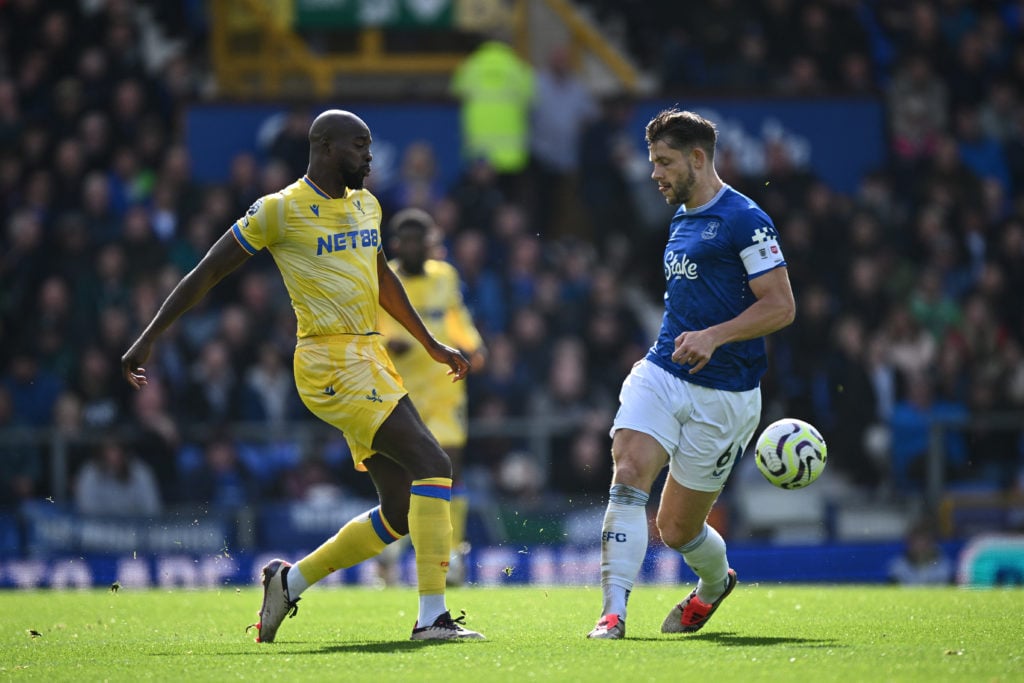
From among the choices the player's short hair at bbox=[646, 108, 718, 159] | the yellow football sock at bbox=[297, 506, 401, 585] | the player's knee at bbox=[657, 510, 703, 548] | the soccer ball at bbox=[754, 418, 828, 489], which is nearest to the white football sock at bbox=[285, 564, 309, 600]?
the yellow football sock at bbox=[297, 506, 401, 585]

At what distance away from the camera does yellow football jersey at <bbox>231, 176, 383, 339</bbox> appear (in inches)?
318

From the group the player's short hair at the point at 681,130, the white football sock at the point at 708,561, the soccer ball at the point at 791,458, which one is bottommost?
the white football sock at the point at 708,561

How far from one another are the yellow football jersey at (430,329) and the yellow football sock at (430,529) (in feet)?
16.4

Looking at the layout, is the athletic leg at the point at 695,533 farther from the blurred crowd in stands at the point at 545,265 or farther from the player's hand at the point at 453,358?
the blurred crowd in stands at the point at 545,265

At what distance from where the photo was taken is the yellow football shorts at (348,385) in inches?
319

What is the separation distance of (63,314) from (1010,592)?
32.6 ft

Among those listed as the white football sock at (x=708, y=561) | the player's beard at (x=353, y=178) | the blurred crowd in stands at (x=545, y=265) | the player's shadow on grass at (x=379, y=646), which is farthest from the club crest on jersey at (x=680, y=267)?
the blurred crowd in stands at (x=545, y=265)

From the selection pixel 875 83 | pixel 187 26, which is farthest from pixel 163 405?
pixel 875 83

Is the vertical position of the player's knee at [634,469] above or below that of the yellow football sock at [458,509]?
above

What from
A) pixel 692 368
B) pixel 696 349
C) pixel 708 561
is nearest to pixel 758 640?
pixel 708 561

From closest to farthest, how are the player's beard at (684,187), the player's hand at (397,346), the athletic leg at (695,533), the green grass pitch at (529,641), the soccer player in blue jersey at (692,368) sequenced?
the green grass pitch at (529,641), the soccer player in blue jersey at (692,368), the player's beard at (684,187), the athletic leg at (695,533), the player's hand at (397,346)

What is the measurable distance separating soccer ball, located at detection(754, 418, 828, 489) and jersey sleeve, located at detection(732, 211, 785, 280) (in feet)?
3.16

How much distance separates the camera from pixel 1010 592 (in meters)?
11.8

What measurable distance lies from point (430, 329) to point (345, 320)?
493 centimetres
